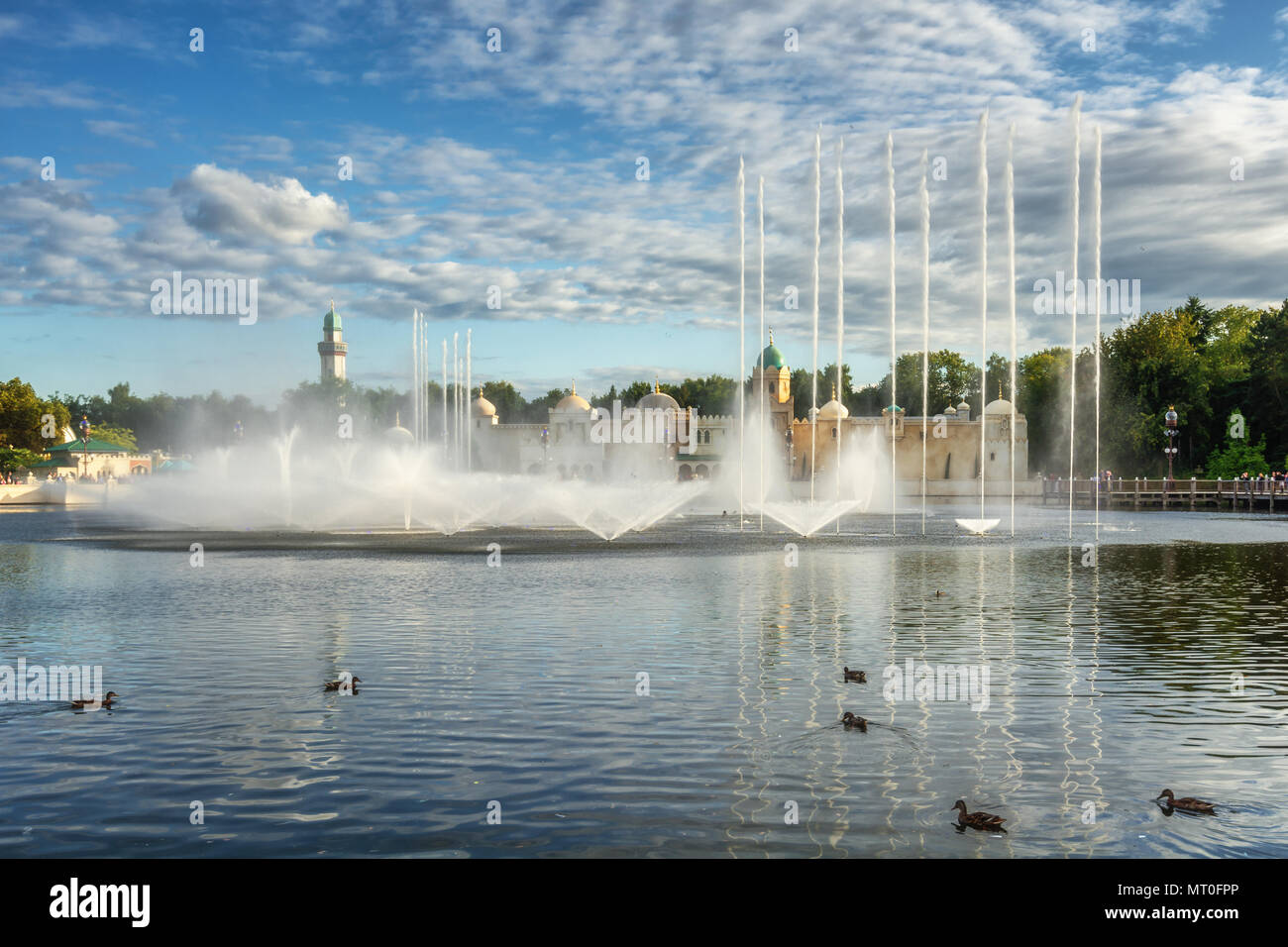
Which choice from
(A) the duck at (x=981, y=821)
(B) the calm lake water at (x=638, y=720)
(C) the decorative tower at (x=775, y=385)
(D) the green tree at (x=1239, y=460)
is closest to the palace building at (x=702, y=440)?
(C) the decorative tower at (x=775, y=385)

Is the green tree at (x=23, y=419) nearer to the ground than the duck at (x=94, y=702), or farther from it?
farther from it

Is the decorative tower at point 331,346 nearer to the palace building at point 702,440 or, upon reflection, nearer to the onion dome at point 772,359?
the palace building at point 702,440

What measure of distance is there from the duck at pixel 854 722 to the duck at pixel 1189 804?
338cm

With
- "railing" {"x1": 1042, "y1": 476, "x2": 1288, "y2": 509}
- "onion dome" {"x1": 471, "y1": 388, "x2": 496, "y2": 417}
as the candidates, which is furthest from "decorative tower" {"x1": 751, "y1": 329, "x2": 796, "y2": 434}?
"railing" {"x1": 1042, "y1": 476, "x2": 1288, "y2": 509}

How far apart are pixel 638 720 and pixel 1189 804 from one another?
5.71m

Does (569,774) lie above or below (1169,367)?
below

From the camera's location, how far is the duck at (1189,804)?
958 cm

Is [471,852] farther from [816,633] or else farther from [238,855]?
[816,633]

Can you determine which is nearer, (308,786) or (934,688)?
(308,786)

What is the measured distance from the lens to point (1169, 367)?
9250 centimetres

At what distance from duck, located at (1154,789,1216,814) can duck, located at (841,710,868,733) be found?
3381mm

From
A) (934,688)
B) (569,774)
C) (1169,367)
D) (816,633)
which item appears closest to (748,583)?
(816,633)

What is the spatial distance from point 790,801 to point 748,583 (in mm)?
17693
